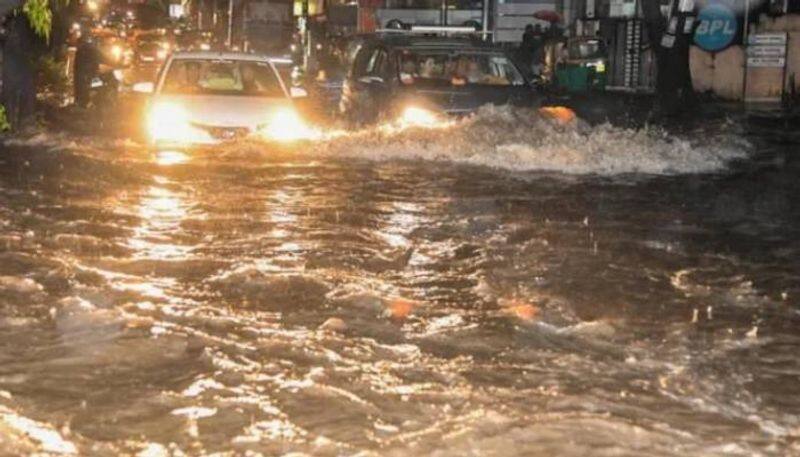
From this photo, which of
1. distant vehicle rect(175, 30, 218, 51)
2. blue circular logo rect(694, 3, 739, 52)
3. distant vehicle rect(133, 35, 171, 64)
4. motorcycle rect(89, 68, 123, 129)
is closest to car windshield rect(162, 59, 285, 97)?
motorcycle rect(89, 68, 123, 129)

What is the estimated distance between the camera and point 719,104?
29141 mm

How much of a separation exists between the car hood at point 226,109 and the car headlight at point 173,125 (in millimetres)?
61

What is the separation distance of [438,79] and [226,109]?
→ 2688 mm

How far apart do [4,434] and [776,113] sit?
2330cm

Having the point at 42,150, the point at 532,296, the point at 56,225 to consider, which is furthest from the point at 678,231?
the point at 42,150

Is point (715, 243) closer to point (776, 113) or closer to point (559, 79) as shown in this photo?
point (776, 113)

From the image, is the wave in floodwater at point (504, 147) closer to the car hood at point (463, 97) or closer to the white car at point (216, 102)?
the car hood at point (463, 97)

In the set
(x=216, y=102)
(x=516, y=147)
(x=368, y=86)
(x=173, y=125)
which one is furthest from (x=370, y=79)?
(x=173, y=125)

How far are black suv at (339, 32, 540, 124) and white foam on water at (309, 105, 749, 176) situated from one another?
0.22 metres

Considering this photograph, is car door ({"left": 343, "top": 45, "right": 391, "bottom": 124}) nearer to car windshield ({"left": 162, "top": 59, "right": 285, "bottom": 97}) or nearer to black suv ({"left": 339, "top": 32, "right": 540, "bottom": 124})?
black suv ({"left": 339, "top": 32, "right": 540, "bottom": 124})

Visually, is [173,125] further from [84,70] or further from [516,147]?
[84,70]

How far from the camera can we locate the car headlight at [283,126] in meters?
13.8

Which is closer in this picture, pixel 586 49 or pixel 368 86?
pixel 368 86

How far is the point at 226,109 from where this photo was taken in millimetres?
13656
